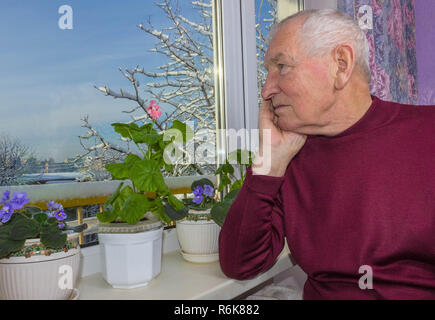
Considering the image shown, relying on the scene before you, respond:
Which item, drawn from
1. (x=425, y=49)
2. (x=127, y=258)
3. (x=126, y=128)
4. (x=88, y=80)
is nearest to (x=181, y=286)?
(x=127, y=258)

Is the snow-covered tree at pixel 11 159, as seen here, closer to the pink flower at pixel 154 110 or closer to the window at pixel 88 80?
the window at pixel 88 80

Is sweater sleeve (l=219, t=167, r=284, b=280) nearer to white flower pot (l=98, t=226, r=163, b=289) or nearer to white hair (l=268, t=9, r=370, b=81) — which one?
white flower pot (l=98, t=226, r=163, b=289)

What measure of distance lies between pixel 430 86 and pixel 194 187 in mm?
2477

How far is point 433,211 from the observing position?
921 mm

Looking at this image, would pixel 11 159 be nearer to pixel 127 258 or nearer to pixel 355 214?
pixel 127 258

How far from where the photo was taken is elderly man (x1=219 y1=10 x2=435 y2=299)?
0.93 m

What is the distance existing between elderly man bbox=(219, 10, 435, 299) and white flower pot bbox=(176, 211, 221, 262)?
0.14 meters

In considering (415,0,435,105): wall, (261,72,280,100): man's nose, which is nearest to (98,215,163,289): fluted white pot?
(261,72,280,100): man's nose

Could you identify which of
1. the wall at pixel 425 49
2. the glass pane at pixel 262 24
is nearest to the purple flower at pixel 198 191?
the glass pane at pixel 262 24

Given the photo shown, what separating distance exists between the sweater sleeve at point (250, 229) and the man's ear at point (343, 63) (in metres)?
0.33

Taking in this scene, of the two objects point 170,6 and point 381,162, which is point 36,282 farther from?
point 170,6

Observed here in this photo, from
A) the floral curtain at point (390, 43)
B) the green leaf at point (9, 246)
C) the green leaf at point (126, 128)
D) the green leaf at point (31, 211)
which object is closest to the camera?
the green leaf at point (9, 246)

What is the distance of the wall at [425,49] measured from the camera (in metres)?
2.83
